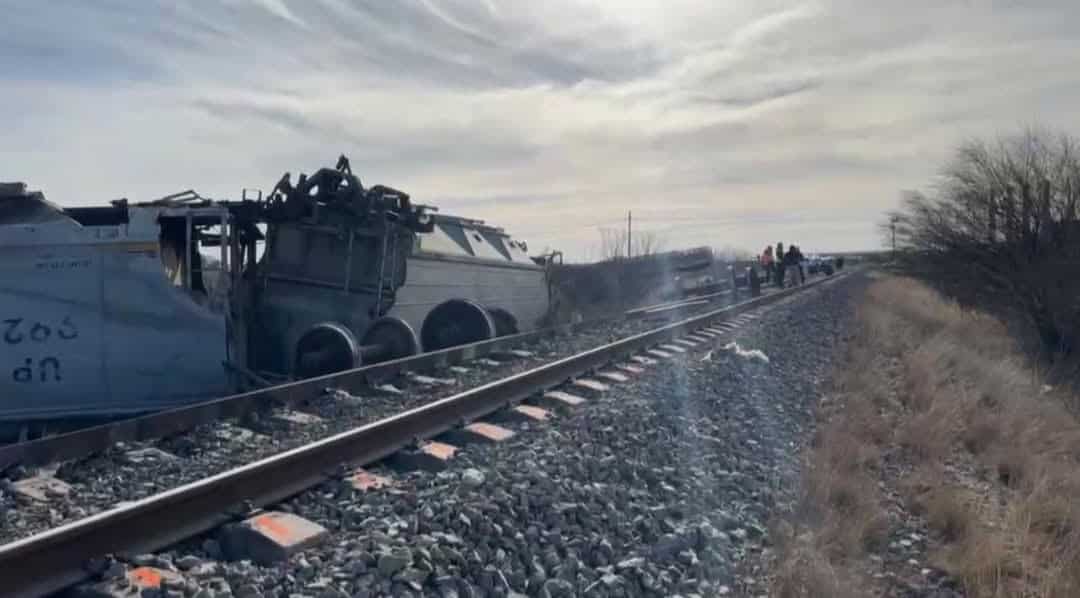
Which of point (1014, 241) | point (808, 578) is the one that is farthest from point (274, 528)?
point (1014, 241)

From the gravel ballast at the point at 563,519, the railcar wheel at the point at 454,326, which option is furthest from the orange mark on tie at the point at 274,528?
the railcar wheel at the point at 454,326

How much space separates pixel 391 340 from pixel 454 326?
8.18 ft

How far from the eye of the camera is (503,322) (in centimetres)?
1917

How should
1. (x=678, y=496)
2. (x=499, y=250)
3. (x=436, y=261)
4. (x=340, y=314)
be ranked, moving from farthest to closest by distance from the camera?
1. (x=499, y=250)
2. (x=436, y=261)
3. (x=340, y=314)
4. (x=678, y=496)

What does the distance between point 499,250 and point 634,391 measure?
11353 millimetres

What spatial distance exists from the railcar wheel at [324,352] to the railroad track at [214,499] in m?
3.20

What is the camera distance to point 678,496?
624 centimetres

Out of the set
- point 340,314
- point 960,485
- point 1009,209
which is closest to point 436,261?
point 340,314

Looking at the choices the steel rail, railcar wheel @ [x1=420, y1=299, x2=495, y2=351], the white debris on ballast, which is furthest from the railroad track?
railcar wheel @ [x1=420, y1=299, x2=495, y2=351]

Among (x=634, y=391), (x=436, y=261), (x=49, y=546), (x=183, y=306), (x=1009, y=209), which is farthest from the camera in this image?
(x=1009, y=209)

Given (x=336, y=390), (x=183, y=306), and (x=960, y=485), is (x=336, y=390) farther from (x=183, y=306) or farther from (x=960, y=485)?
(x=960, y=485)

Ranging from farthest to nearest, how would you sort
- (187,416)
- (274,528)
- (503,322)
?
(503,322) < (187,416) < (274,528)

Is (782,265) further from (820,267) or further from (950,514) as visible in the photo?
(950,514)

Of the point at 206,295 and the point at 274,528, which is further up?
the point at 206,295
